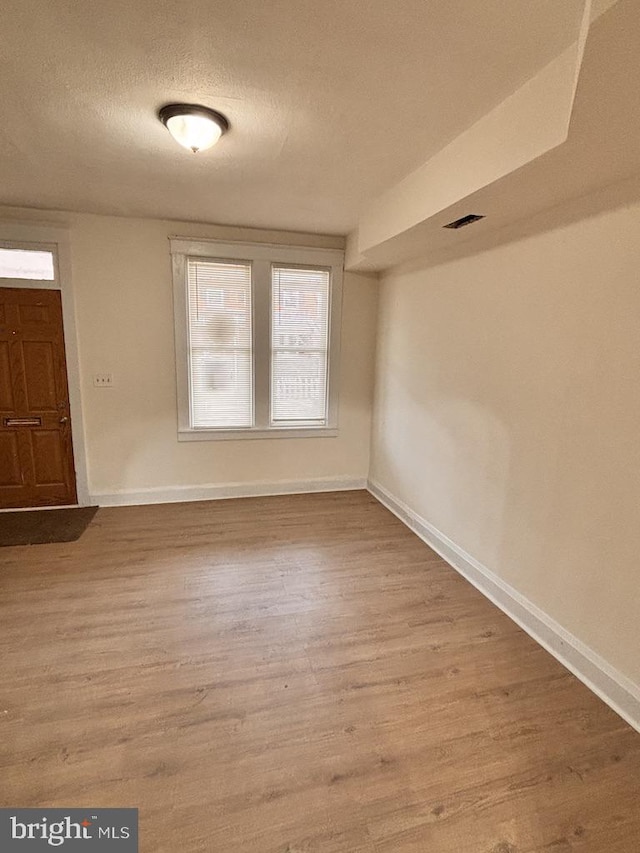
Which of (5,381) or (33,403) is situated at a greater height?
(5,381)

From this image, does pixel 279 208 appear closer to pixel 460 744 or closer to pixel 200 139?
pixel 200 139

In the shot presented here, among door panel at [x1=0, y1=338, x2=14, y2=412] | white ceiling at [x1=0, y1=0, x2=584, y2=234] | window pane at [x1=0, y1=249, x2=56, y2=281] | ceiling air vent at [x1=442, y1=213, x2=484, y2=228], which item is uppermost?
white ceiling at [x1=0, y1=0, x2=584, y2=234]

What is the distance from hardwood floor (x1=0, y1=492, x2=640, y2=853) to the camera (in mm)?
1479

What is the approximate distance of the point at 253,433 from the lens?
14.8 feet

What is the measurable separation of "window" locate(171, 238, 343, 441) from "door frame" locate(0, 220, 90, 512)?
0.90 m

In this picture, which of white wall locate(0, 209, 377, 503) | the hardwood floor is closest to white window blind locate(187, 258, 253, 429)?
white wall locate(0, 209, 377, 503)

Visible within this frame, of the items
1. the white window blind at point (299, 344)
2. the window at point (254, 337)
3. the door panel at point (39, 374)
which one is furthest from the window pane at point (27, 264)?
the white window blind at point (299, 344)

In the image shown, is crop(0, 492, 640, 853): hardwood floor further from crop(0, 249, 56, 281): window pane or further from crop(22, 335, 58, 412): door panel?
crop(0, 249, 56, 281): window pane

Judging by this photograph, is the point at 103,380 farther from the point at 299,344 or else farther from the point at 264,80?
the point at 264,80

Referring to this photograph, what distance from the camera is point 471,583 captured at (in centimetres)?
302

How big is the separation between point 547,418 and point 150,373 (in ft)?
11.4

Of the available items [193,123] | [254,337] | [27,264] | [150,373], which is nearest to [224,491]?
→ [150,373]

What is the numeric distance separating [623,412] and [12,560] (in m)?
4.02

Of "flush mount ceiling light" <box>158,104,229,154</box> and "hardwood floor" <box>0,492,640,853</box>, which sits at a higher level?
"flush mount ceiling light" <box>158,104,229,154</box>
